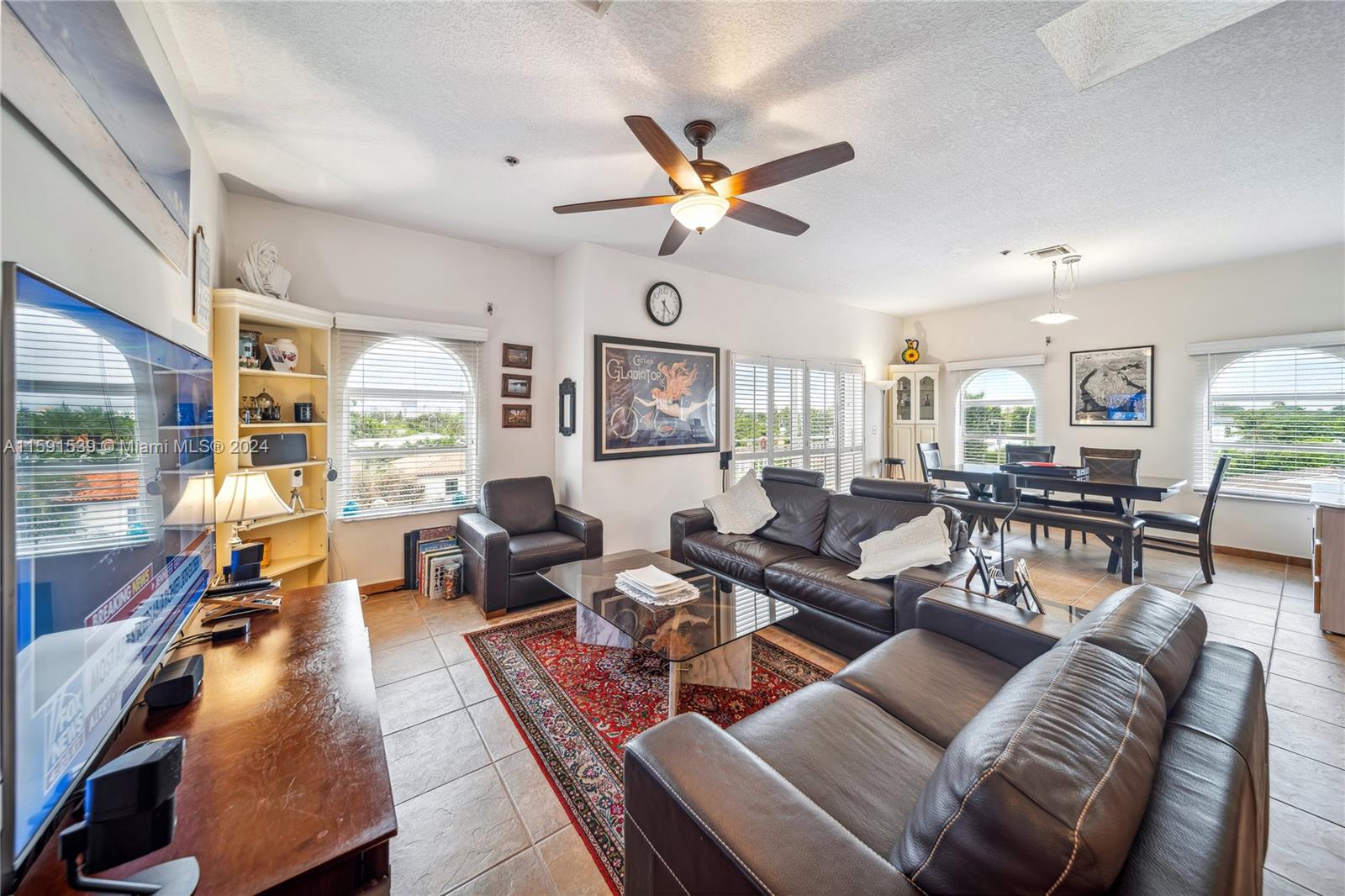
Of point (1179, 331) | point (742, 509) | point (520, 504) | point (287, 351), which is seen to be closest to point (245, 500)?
point (287, 351)

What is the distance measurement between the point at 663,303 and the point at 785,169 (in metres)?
2.48

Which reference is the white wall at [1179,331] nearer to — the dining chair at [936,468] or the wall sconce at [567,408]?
the dining chair at [936,468]

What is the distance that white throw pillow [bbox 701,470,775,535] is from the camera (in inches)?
145

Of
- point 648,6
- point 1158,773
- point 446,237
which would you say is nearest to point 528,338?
point 446,237

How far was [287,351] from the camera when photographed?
3148mm

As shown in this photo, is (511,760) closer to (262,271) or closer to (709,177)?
(709,177)

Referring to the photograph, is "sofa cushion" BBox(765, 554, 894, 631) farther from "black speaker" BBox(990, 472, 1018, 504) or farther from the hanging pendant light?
the hanging pendant light

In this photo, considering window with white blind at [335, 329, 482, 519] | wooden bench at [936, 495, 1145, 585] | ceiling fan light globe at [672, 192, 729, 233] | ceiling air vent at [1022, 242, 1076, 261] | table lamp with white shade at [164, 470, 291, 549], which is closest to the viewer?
table lamp with white shade at [164, 470, 291, 549]

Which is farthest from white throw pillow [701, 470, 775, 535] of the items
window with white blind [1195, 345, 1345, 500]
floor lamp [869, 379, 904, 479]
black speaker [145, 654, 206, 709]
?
window with white blind [1195, 345, 1345, 500]

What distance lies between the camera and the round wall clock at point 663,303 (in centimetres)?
442

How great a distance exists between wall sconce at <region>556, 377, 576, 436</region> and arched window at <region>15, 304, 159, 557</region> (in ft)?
10.2

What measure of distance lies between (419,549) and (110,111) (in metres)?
3.04

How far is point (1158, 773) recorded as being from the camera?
892 millimetres

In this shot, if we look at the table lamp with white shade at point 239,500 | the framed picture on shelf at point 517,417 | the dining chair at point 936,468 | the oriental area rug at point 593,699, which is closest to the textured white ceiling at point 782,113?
the framed picture on shelf at point 517,417
